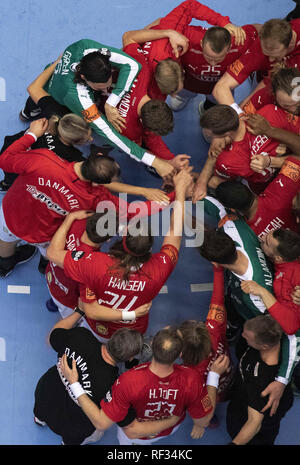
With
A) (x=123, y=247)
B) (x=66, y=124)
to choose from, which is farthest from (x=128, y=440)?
(x=66, y=124)

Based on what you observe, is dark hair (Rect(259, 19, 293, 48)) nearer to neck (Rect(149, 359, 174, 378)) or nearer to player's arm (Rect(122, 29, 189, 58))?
player's arm (Rect(122, 29, 189, 58))

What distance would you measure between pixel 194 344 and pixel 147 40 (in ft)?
8.84

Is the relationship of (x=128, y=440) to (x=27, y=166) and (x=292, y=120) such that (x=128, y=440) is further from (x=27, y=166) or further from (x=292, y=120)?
(x=292, y=120)

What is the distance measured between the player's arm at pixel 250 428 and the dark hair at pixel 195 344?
637 mm

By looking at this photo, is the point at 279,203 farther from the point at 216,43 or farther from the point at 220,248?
the point at 216,43

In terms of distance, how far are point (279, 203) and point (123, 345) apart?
173 centimetres

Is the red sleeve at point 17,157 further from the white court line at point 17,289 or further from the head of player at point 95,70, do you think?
the white court line at point 17,289

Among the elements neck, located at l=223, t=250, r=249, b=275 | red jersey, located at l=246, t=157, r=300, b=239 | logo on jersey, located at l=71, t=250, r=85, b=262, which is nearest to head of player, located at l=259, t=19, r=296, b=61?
red jersey, located at l=246, t=157, r=300, b=239

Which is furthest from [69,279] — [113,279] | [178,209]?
[178,209]

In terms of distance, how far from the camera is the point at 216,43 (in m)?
3.99

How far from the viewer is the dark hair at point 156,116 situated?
13.1 feet

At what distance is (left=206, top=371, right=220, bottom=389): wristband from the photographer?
372 cm

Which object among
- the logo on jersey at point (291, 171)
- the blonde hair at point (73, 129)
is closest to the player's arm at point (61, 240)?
Answer: the blonde hair at point (73, 129)

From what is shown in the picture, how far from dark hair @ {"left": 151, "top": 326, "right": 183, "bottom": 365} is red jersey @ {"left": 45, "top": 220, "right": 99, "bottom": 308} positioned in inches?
35.9
